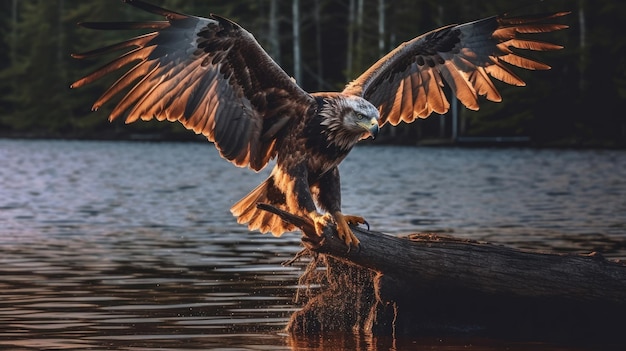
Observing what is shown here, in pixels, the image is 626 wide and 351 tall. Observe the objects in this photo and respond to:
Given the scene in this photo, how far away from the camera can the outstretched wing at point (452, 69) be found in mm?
11422

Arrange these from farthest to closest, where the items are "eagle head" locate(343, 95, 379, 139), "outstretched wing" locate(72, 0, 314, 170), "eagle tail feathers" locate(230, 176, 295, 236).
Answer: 1. "eagle tail feathers" locate(230, 176, 295, 236)
2. "outstretched wing" locate(72, 0, 314, 170)
3. "eagle head" locate(343, 95, 379, 139)

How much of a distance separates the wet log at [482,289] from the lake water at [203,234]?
28 cm

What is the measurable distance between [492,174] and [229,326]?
21557mm

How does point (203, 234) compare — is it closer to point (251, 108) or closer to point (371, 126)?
point (251, 108)

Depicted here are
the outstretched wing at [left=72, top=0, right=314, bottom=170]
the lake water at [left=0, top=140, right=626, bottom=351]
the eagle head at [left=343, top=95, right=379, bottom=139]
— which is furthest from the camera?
the lake water at [left=0, top=140, right=626, bottom=351]

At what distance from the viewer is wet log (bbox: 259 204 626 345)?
936 cm

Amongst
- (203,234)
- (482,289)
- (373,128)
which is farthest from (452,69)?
(203,234)

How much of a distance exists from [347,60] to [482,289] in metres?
49.7

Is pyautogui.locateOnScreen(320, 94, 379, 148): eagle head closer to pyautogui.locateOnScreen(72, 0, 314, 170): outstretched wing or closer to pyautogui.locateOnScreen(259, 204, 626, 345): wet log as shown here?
pyautogui.locateOnScreen(72, 0, 314, 170): outstretched wing

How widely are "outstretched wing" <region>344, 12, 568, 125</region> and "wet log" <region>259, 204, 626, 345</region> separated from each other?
208cm

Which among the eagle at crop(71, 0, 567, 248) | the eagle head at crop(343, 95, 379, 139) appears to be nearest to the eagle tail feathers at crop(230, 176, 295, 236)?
the eagle at crop(71, 0, 567, 248)

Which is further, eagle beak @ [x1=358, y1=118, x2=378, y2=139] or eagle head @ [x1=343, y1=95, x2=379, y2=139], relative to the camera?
eagle head @ [x1=343, y1=95, x2=379, y2=139]

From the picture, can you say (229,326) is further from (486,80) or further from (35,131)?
(35,131)

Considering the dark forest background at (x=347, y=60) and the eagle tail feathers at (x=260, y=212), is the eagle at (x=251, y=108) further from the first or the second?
the dark forest background at (x=347, y=60)
